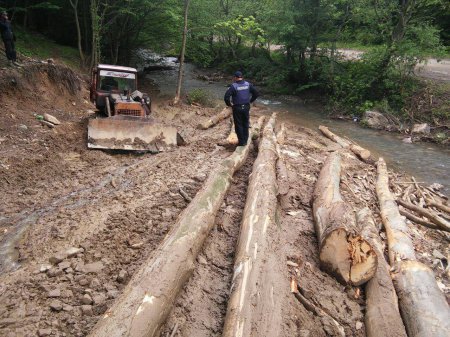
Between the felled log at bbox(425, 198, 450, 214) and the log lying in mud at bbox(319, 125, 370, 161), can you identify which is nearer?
the felled log at bbox(425, 198, 450, 214)

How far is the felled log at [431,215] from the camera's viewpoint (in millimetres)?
7184

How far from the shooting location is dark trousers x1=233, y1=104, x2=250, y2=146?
840 centimetres

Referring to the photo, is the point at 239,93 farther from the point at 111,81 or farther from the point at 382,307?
the point at 382,307

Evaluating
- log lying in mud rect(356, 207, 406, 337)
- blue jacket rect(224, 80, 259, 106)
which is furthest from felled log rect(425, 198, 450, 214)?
blue jacket rect(224, 80, 259, 106)

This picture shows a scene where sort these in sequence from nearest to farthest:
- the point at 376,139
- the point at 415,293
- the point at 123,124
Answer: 1. the point at 415,293
2. the point at 123,124
3. the point at 376,139

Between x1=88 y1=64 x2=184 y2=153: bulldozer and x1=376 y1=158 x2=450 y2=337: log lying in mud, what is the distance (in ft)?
19.7

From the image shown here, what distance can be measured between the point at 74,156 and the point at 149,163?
1883 millimetres

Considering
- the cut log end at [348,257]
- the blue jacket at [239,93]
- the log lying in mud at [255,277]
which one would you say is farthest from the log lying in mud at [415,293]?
the blue jacket at [239,93]

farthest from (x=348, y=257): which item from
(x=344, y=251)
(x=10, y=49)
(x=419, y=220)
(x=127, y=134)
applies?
(x=10, y=49)

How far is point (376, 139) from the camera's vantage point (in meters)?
14.5

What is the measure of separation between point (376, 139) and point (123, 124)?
1029 centimetres

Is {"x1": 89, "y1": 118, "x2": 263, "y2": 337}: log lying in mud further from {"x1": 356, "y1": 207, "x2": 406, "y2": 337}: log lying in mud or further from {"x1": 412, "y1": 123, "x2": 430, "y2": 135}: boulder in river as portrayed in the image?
{"x1": 412, "y1": 123, "x2": 430, "y2": 135}: boulder in river

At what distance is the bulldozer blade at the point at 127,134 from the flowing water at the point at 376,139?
297 inches

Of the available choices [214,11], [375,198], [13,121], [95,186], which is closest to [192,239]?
[95,186]
